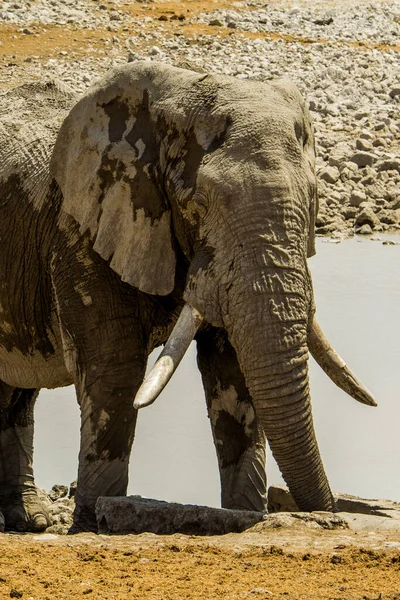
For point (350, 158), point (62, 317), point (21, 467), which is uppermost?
point (350, 158)

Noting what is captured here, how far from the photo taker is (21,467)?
33.3 feet

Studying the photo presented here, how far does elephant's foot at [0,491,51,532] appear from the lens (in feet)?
32.2

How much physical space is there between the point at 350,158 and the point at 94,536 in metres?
17.2

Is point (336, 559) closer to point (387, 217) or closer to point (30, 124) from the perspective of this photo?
point (30, 124)

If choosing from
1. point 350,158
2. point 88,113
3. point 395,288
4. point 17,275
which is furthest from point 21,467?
point 350,158

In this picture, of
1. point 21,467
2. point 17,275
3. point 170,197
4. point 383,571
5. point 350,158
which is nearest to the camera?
point 383,571

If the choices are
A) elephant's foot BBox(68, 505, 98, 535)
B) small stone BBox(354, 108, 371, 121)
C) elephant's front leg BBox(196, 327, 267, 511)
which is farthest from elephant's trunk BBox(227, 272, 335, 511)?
small stone BBox(354, 108, 371, 121)

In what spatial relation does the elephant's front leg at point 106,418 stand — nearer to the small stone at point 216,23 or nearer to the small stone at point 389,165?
the small stone at point 389,165

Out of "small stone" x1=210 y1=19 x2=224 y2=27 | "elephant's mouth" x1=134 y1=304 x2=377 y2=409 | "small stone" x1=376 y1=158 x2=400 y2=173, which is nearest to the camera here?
"elephant's mouth" x1=134 y1=304 x2=377 y2=409

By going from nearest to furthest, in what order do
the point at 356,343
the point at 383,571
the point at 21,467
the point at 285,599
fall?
the point at 285,599 → the point at 383,571 → the point at 21,467 → the point at 356,343

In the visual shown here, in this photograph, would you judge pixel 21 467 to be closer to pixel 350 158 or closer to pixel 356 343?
pixel 356 343

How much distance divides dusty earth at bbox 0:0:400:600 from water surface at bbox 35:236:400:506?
367cm

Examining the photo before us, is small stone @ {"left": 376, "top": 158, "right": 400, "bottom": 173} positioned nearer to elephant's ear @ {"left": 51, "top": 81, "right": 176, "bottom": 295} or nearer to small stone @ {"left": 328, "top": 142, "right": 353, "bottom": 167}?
small stone @ {"left": 328, "top": 142, "right": 353, "bottom": 167}

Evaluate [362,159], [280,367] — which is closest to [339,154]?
[362,159]
